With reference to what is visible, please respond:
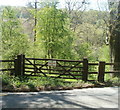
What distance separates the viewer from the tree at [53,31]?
42.4ft

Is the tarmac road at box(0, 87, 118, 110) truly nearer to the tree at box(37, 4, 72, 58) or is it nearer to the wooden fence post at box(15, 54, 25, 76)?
the wooden fence post at box(15, 54, 25, 76)

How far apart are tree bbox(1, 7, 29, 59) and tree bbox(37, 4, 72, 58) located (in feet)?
5.31

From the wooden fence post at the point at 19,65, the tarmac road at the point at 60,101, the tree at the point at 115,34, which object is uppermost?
the tree at the point at 115,34

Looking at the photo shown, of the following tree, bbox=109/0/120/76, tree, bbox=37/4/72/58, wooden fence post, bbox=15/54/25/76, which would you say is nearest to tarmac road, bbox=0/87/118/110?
wooden fence post, bbox=15/54/25/76


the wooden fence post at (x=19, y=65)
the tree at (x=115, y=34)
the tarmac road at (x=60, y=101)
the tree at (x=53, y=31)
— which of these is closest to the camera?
the tarmac road at (x=60, y=101)

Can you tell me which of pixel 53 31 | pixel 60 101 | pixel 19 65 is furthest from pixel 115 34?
pixel 60 101

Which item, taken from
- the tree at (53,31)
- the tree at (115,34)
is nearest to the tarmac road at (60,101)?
the tree at (115,34)

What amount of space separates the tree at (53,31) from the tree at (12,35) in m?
1.62

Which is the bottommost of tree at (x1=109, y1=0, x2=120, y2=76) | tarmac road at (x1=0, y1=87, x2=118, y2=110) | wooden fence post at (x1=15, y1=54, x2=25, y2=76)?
tarmac road at (x1=0, y1=87, x2=118, y2=110)

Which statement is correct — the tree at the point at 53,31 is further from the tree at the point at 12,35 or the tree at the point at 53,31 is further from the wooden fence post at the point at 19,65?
the wooden fence post at the point at 19,65

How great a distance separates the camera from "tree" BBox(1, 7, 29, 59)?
1323 cm

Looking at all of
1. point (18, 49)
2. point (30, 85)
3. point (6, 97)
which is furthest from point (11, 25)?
point (6, 97)

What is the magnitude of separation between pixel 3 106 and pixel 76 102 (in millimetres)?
2042

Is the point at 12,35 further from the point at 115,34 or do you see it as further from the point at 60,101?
the point at 60,101
